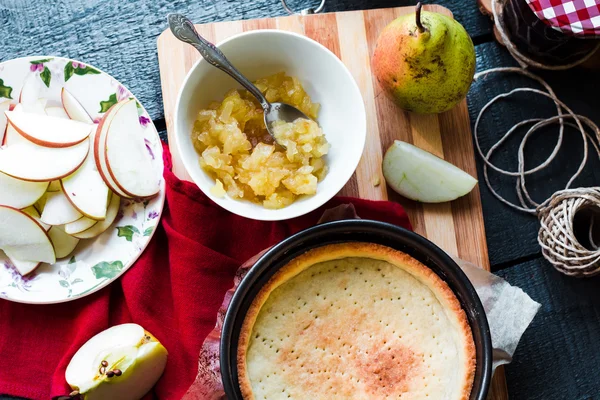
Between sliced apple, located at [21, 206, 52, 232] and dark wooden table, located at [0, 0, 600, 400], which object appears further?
dark wooden table, located at [0, 0, 600, 400]

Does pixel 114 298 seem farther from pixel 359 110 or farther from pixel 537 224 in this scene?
pixel 537 224

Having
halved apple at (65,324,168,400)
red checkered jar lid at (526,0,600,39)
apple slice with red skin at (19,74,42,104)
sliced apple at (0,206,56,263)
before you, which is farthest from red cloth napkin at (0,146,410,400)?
red checkered jar lid at (526,0,600,39)

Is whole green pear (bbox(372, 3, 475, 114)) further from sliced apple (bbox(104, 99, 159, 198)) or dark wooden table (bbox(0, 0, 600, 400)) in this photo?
sliced apple (bbox(104, 99, 159, 198))

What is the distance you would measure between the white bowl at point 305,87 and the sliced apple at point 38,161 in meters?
0.28

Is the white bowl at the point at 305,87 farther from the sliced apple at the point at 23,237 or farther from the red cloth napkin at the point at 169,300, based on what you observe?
the sliced apple at the point at 23,237

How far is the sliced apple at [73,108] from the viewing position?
1653mm

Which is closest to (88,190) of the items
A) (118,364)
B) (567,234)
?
(118,364)

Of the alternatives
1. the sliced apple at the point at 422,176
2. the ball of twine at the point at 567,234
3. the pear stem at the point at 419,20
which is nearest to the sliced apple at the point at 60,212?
the sliced apple at the point at 422,176

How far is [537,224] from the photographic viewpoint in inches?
70.9

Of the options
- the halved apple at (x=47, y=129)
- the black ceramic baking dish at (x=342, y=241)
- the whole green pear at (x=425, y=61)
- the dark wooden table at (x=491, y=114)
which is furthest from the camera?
the dark wooden table at (x=491, y=114)

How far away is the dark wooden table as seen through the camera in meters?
1.77

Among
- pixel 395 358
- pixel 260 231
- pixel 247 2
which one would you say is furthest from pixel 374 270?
pixel 247 2

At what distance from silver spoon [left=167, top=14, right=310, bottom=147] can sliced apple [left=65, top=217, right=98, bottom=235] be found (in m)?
0.48

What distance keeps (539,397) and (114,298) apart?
112 centimetres
